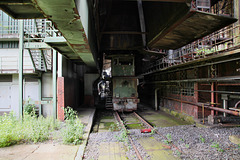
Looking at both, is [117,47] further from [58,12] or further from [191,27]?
[58,12]

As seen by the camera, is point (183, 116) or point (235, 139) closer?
point (235, 139)

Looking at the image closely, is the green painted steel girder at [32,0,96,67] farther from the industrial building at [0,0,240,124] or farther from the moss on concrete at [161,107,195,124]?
the moss on concrete at [161,107,195,124]

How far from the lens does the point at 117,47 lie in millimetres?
10398

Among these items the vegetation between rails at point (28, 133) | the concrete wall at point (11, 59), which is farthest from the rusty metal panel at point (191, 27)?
the concrete wall at point (11, 59)

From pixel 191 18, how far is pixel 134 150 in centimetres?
517

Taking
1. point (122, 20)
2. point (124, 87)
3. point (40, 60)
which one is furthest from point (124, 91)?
point (40, 60)

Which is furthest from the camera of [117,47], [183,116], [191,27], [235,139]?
[117,47]

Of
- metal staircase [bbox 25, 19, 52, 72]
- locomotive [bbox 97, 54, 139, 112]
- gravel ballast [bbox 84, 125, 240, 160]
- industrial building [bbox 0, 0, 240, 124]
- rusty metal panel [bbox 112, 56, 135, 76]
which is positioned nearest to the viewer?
industrial building [bbox 0, 0, 240, 124]

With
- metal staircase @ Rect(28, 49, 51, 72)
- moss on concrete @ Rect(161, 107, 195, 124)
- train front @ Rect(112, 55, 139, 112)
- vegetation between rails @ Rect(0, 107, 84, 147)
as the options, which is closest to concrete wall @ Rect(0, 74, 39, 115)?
metal staircase @ Rect(28, 49, 51, 72)

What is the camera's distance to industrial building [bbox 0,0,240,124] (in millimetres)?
4219

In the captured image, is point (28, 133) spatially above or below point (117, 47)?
below

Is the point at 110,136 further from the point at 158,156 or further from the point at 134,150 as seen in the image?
the point at 158,156

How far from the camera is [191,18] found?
5.12 meters

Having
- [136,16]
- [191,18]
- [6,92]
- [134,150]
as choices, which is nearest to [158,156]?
[134,150]
